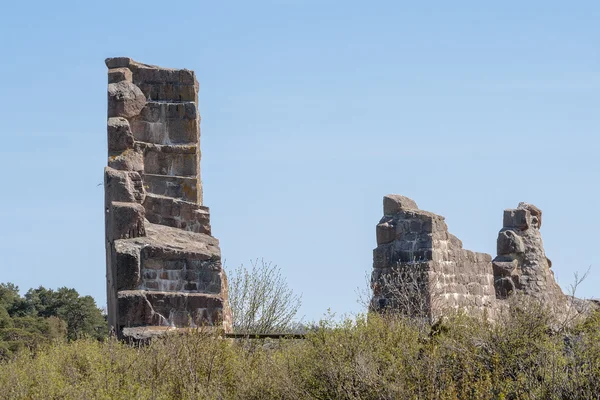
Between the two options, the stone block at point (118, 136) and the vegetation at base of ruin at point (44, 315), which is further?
the vegetation at base of ruin at point (44, 315)

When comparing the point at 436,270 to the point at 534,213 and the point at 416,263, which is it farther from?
the point at 534,213

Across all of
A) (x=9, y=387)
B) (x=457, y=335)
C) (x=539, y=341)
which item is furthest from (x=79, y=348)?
(x=539, y=341)

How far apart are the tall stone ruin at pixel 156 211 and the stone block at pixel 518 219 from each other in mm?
4735

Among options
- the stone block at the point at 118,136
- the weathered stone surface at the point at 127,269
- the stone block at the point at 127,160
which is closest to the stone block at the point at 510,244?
the stone block at the point at 127,160

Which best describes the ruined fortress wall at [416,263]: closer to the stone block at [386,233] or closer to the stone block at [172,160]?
the stone block at [386,233]

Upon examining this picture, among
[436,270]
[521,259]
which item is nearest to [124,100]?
[436,270]

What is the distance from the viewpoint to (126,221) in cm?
1450

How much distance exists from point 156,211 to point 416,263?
129 inches

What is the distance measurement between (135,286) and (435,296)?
12.1 feet

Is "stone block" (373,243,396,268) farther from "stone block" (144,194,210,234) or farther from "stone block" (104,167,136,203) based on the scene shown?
"stone block" (104,167,136,203)

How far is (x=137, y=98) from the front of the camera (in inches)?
626

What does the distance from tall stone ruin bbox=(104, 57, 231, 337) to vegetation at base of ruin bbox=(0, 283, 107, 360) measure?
43.7ft

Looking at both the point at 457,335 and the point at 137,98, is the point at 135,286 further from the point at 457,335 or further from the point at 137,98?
the point at 457,335

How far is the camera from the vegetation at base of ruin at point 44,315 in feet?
104
